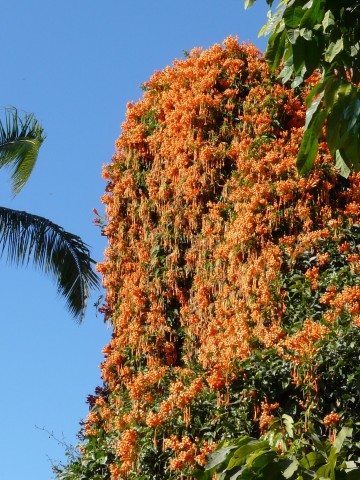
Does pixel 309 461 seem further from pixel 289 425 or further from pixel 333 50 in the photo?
pixel 333 50

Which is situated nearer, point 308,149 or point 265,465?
point 308,149

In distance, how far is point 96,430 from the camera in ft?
28.9

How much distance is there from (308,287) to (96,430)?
274cm

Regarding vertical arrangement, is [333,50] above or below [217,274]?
below

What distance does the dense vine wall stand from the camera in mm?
6918

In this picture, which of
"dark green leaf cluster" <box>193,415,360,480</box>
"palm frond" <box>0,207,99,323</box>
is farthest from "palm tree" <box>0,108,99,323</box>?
"dark green leaf cluster" <box>193,415,360,480</box>

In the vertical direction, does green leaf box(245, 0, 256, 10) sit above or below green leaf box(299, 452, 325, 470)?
above

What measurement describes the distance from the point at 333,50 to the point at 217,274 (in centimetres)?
515

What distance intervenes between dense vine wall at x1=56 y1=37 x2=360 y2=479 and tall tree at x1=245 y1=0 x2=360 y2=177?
3.26m

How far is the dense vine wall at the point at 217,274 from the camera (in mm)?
6918

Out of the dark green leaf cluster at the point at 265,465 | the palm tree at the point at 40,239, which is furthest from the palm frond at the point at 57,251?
the dark green leaf cluster at the point at 265,465

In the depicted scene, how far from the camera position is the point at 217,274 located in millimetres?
8672

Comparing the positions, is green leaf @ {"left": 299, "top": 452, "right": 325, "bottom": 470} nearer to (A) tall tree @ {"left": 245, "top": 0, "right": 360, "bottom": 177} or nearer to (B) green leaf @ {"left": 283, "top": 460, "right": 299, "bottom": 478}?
(B) green leaf @ {"left": 283, "top": 460, "right": 299, "bottom": 478}

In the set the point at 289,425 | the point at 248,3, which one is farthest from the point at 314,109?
the point at 289,425
